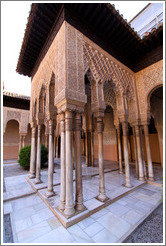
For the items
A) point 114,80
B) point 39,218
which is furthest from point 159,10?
point 39,218

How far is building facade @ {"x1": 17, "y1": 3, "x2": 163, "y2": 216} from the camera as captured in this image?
3039 mm

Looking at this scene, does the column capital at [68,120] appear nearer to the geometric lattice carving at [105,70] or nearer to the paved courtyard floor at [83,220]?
the geometric lattice carving at [105,70]

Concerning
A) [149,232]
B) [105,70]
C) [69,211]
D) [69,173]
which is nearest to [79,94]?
[105,70]

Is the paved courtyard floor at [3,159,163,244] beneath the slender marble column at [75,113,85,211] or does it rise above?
beneath

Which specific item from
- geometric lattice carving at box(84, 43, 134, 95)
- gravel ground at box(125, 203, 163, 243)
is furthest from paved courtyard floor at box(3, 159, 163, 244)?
geometric lattice carving at box(84, 43, 134, 95)

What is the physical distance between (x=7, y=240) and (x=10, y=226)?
0.39 meters

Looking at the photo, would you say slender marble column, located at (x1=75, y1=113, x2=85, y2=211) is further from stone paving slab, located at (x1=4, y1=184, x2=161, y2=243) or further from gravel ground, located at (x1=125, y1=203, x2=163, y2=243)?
gravel ground, located at (x1=125, y1=203, x2=163, y2=243)

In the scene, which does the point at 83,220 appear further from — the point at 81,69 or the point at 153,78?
the point at 153,78

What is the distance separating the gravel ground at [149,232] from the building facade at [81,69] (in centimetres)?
108

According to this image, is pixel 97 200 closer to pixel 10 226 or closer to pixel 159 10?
pixel 10 226

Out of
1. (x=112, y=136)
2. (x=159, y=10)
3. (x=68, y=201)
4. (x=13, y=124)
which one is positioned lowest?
(x=68, y=201)

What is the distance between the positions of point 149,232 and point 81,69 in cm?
423

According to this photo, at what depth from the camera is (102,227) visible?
2506mm

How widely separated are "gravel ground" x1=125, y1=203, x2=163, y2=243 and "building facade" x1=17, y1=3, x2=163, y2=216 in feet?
3.54
